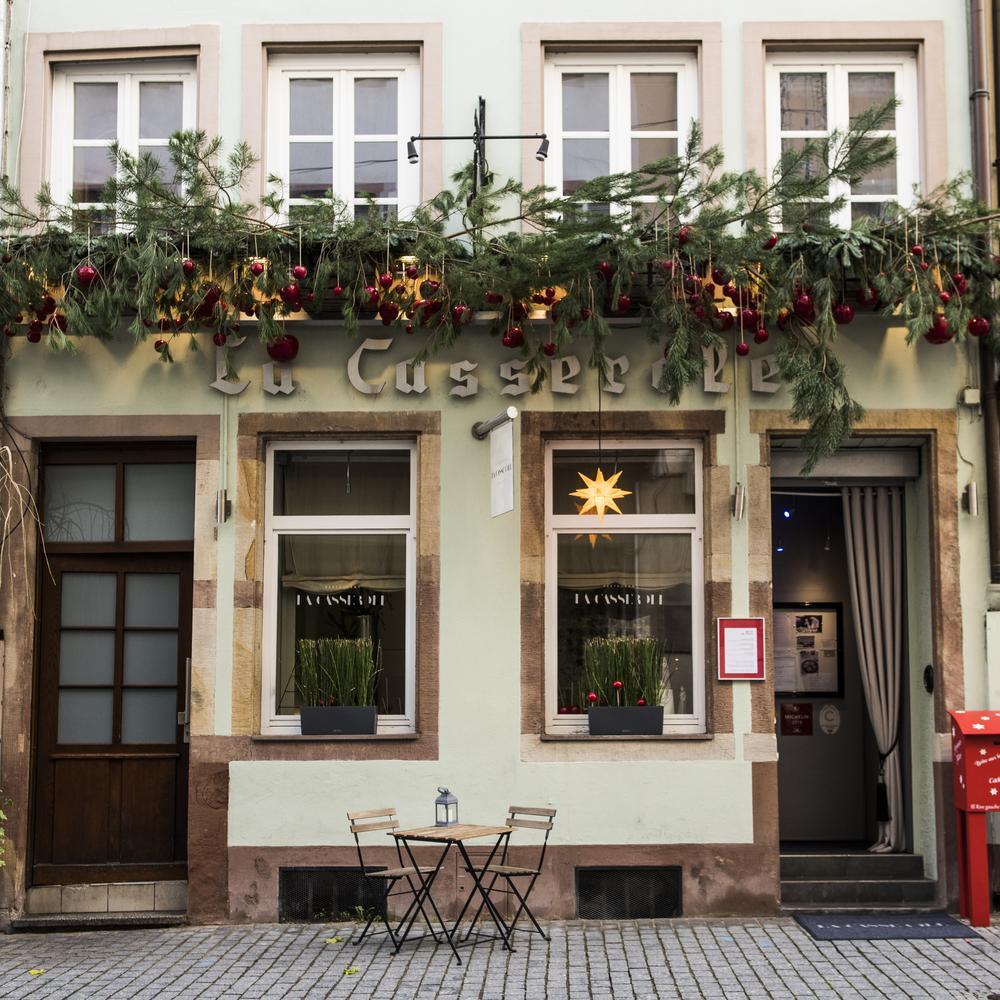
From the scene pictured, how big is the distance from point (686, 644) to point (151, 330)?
164 inches

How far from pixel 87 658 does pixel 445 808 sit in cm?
287

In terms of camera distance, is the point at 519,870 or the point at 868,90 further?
the point at 868,90

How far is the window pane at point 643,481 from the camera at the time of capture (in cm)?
1055

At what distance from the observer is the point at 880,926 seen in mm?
9703

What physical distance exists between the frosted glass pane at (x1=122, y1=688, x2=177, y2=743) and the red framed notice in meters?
3.78

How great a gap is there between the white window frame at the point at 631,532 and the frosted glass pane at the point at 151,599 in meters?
2.62

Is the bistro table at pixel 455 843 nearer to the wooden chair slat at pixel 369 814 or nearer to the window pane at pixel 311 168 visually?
the wooden chair slat at pixel 369 814

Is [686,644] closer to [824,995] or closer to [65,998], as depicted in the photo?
[824,995]

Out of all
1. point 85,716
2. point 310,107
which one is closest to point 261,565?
point 85,716

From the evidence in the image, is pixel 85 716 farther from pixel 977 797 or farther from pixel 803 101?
pixel 803 101

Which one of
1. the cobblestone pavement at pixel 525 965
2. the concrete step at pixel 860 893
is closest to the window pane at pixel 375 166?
the cobblestone pavement at pixel 525 965

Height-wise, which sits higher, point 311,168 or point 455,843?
point 311,168

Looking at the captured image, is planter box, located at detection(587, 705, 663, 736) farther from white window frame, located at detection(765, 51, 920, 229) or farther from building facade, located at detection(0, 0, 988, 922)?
white window frame, located at detection(765, 51, 920, 229)

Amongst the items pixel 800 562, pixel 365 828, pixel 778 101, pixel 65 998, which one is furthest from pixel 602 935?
pixel 778 101
